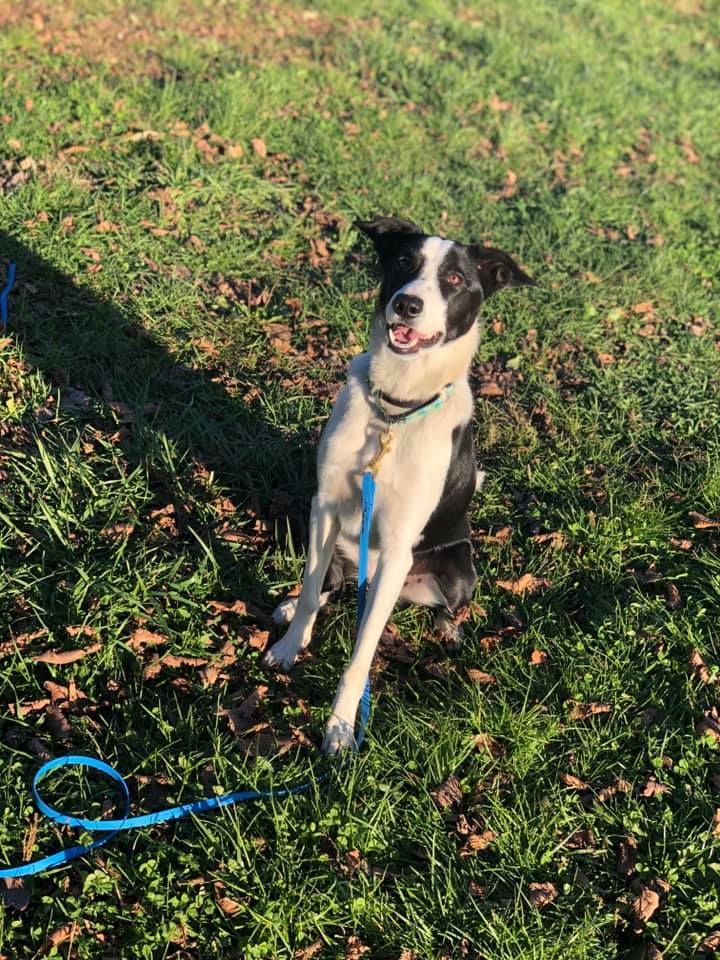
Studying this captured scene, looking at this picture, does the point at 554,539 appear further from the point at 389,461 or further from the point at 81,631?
the point at 81,631

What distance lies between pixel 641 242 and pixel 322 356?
10.8ft

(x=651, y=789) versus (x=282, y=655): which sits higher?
(x=651, y=789)

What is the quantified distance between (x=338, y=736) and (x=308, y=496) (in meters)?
1.41

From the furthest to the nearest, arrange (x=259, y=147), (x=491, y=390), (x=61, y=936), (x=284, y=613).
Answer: (x=259, y=147) → (x=491, y=390) → (x=284, y=613) → (x=61, y=936)

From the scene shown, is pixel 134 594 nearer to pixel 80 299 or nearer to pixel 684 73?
pixel 80 299

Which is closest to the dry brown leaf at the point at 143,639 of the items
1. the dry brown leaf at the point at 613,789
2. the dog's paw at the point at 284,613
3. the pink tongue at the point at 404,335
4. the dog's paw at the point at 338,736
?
the dog's paw at the point at 284,613

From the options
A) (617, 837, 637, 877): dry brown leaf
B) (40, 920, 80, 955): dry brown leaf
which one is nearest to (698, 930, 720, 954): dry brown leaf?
(617, 837, 637, 877): dry brown leaf

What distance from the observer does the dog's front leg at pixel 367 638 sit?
305 centimetres

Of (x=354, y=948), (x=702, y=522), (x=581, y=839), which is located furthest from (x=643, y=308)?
(x=354, y=948)

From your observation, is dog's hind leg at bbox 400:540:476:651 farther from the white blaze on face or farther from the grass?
the white blaze on face

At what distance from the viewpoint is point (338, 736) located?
303 cm

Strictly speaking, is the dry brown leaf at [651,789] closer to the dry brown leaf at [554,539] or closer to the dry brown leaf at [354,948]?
the dry brown leaf at [354,948]

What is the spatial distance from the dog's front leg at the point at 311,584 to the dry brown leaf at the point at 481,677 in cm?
69

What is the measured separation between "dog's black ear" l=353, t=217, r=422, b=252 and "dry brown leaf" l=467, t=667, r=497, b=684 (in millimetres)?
1762
